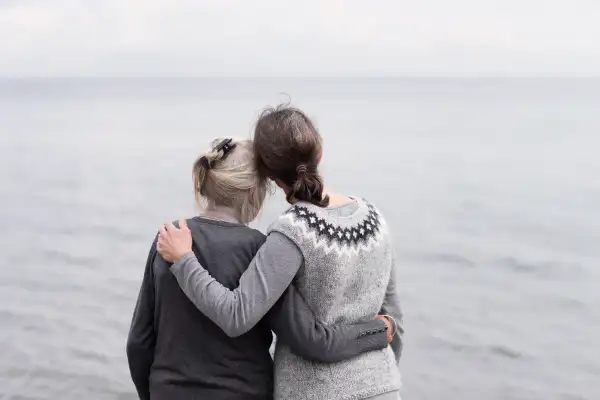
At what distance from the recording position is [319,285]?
2078 mm

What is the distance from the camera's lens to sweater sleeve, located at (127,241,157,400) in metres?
2.19

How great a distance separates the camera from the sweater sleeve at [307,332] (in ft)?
6.81

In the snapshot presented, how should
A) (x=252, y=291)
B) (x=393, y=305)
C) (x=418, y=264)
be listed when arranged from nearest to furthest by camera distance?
(x=252, y=291) → (x=393, y=305) → (x=418, y=264)

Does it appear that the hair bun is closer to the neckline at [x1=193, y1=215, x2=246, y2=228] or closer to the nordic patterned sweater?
the nordic patterned sweater

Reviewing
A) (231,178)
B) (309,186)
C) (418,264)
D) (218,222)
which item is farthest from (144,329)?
(418,264)

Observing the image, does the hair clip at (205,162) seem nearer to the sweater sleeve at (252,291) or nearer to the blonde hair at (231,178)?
the blonde hair at (231,178)

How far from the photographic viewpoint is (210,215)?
7.17 feet

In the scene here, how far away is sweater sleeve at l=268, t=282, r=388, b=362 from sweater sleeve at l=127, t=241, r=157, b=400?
32 cm

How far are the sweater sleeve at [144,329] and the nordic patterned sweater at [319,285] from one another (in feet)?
0.46

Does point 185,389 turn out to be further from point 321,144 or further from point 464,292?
point 464,292

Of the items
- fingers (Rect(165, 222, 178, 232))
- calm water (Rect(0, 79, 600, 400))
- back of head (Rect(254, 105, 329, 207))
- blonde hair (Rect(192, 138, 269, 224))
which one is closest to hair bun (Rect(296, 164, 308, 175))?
back of head (Rect(254, 105, 329, 207))

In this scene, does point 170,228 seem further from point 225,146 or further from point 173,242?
point 225,146

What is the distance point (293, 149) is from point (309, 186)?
97mm

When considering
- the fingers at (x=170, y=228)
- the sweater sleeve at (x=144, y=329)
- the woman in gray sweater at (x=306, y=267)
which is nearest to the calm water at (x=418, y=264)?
the woman in gray sweater at (x=306, y=267)
